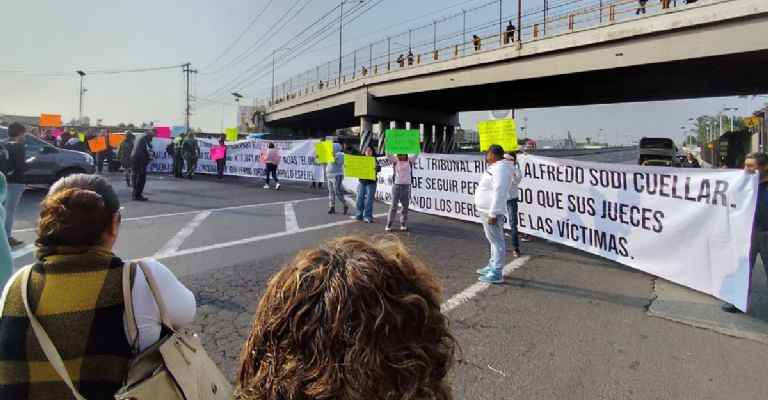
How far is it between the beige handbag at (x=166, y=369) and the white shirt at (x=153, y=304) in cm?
2

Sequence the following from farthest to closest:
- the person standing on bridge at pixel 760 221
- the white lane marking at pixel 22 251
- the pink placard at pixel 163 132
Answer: the pink placard at pixel 163 132
the white lane marking at pixel 22 251
the person standing on bridge at pixel 760 221

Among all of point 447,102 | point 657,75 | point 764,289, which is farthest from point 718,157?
point 764,289

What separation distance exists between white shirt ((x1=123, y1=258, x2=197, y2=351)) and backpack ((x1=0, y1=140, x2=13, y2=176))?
665 cm

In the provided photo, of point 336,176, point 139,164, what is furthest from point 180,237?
point 139,164

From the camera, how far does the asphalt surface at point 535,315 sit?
3.44 m

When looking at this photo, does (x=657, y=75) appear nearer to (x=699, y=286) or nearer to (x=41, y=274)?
(x=699, y=286)

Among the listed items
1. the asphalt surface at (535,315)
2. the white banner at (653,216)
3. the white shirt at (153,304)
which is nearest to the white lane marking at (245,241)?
the asphalt surface at (535,315)

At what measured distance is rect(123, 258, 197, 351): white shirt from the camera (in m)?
1.69

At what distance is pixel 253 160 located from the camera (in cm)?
1911

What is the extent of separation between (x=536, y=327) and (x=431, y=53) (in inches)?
1250

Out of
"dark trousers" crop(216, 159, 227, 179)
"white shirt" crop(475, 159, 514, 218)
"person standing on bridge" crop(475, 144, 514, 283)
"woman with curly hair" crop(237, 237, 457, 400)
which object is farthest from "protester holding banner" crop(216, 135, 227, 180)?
"woman with curly hair" crop(237, 237, 457, 400)

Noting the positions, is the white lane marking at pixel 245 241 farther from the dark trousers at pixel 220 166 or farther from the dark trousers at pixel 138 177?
the dark trousers at pixel 220 166

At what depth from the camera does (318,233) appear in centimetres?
871


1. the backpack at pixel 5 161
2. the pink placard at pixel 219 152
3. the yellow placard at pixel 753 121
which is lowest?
the backpack at pixel 5 161
